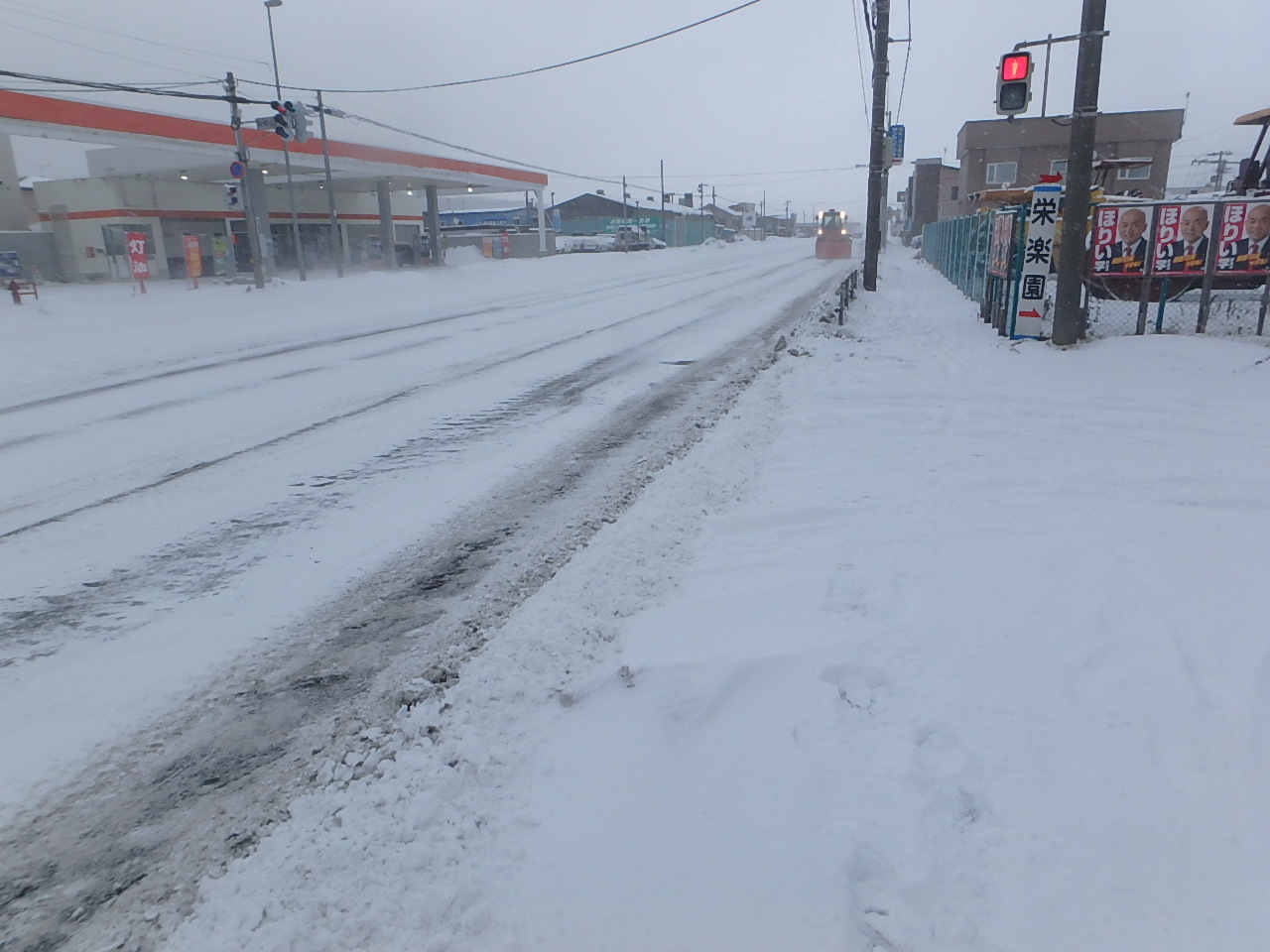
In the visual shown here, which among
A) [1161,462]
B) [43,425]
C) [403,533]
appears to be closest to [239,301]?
[43,425]

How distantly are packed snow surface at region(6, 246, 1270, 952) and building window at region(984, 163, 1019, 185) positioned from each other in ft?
164

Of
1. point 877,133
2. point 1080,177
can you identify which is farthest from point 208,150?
point 1080,177

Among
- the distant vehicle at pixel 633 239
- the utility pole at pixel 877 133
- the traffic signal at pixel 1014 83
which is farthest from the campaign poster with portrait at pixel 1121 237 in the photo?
the distant vehicle at pixel 633 239

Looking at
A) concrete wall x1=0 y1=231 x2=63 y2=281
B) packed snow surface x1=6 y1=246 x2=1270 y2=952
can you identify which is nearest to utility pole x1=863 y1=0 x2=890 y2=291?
packed snow surface x1=6 y1=246 x2=1270 y2=952

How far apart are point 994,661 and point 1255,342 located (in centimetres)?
1005

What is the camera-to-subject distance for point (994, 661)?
3.79 metres

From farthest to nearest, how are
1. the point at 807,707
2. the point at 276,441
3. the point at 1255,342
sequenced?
the point at 1255,342, the point at 276,441, the point at 807,707

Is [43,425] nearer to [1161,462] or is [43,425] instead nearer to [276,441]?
[276,441]

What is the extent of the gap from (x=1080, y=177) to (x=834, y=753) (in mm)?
11074

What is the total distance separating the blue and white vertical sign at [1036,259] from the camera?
1203 centimetres

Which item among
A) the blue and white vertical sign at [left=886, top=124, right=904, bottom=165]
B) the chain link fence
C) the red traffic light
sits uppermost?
the blue and white vertical sign at [left=886, top=124, right=904, bottom=165]

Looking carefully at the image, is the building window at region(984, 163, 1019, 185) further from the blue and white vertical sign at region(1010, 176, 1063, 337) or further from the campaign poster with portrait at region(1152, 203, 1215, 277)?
the blue and white vertical sign at region(1010, 176, 1063, 337)

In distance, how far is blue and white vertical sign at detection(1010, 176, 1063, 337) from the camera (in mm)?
12031

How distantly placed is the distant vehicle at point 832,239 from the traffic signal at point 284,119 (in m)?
35.6
